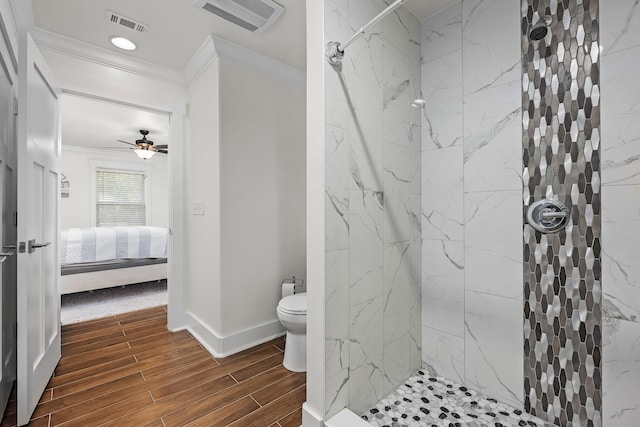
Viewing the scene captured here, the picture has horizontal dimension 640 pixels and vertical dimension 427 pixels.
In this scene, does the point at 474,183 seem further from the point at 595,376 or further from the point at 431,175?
the point at 595,376

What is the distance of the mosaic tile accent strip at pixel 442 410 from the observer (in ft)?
4.83

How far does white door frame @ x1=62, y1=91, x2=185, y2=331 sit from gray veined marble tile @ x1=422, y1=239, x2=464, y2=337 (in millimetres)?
2200

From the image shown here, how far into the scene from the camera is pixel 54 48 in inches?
87.5

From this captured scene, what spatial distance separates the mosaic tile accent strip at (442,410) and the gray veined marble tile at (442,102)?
4.79 feet

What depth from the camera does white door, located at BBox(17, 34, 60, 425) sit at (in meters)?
1.52

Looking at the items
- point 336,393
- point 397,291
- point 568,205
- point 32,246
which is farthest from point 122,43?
point 568,205

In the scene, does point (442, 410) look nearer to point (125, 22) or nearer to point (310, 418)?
point (310, 418)

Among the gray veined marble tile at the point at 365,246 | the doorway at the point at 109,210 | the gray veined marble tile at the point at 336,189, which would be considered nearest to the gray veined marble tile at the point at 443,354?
the gray veined marble tile at the point at 365,246

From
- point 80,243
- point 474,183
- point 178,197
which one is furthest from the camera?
point 80,243

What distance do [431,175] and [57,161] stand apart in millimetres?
2668

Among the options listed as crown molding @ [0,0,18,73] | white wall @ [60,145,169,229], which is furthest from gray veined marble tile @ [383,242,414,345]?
white wall @ [60,145,169,229]

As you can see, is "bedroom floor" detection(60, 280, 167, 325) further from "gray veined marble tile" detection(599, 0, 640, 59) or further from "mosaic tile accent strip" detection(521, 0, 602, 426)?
"gray veined marble tile" detection(599, 0, 640, 59)

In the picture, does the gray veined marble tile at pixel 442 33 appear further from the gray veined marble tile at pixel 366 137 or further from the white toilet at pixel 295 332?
the white toilet at pixel 295 332

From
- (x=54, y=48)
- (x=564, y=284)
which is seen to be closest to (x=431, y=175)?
(x=564, y=284)
